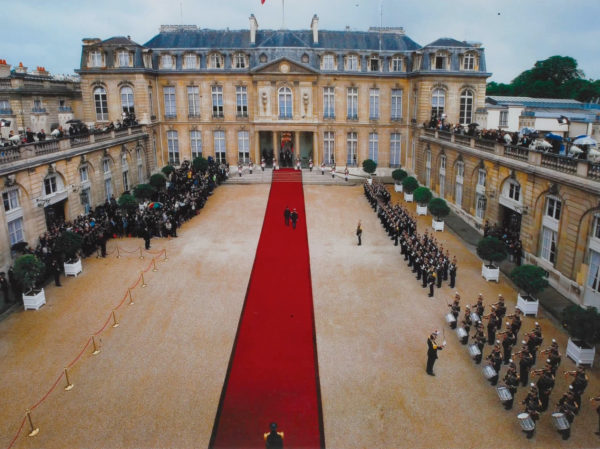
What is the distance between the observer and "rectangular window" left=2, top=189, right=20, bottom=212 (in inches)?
867

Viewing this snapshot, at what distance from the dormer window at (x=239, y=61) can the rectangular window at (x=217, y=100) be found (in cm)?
251

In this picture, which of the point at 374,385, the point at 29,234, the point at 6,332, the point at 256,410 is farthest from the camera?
the point at 29,234

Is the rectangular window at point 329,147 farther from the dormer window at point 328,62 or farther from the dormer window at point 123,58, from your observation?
the dormer window at point 123,58

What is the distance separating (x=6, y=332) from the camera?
1695 centimetres

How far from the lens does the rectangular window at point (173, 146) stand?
46.3 meters

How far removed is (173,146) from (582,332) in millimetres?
39916

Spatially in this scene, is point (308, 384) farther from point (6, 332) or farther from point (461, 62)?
point (461, 62)

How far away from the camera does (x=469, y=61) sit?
4141cm

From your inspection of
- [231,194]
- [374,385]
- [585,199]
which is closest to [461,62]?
[231,194]

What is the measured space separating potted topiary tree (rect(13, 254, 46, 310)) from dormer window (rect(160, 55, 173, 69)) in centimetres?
3057

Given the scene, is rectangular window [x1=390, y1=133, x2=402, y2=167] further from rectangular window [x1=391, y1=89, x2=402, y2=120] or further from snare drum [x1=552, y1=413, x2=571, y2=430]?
snare drum [x1=552, y1=413, x2=571, y2=430]

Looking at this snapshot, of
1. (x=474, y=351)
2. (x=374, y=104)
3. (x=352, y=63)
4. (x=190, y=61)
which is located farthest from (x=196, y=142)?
(x=474, y=351)

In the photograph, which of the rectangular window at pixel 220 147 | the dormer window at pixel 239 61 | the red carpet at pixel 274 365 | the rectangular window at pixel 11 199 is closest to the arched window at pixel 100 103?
the rectangular window at pixel 220 147

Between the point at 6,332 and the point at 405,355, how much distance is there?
1380 cm
